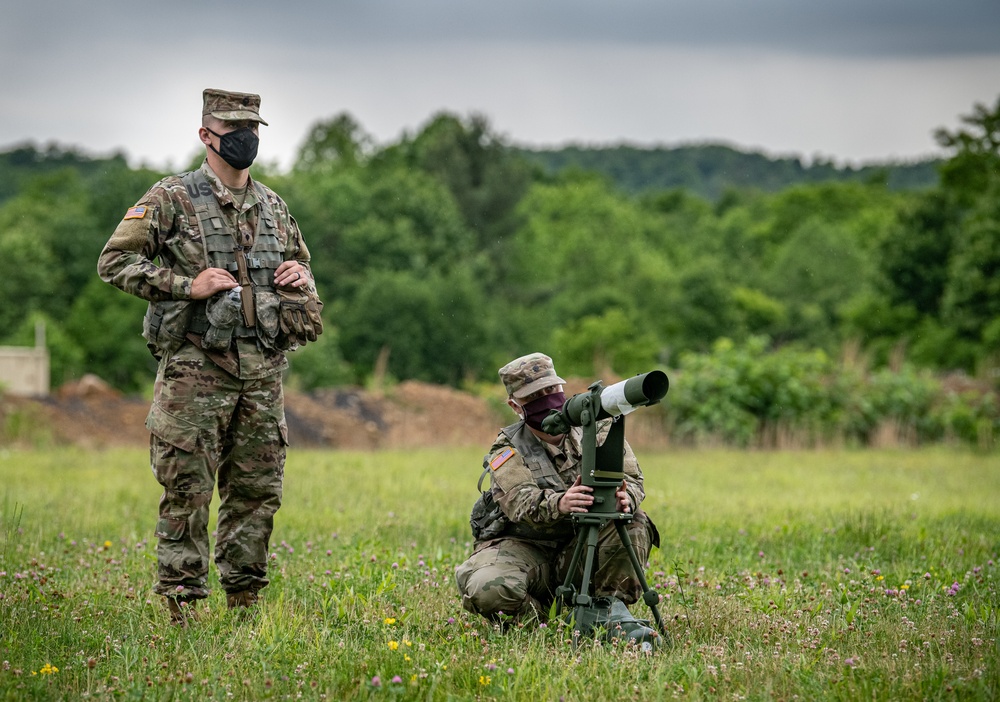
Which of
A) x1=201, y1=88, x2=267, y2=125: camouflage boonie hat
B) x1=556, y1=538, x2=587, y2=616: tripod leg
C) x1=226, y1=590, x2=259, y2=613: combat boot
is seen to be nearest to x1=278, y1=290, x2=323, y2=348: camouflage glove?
x1=201, y1=88, x2=267, y2=125: camouflage boonie hat

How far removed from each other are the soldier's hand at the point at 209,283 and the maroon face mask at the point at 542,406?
160 cm

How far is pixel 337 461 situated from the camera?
49.8ft

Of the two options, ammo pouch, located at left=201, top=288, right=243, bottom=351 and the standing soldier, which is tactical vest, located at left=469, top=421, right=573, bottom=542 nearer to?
the standing soldier

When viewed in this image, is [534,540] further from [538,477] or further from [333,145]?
[333,145]

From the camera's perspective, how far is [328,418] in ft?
64.2

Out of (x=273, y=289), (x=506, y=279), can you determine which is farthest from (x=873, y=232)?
(x=273, y=289)

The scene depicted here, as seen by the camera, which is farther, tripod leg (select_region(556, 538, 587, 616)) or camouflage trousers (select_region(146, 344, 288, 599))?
camouflage trousers (select_region(146, 344, 288, 599))

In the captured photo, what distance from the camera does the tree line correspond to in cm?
4150

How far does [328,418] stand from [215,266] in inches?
544

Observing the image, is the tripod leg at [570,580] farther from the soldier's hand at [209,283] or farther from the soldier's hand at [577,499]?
the soldier's hand at [209,283]

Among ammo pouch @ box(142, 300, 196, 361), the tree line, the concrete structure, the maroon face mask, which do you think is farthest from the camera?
the tree line

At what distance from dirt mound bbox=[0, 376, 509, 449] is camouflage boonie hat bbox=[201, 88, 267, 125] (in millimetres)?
12689

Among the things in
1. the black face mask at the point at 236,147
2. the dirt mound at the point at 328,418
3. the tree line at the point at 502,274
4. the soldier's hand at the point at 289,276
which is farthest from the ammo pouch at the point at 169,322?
the tree line at the point at 502,274

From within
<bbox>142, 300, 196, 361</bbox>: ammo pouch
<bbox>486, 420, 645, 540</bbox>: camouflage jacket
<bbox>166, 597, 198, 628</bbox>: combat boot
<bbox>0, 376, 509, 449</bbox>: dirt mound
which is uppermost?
<bbox>142, 300, 196, 361</bbox>: ammo pouch
